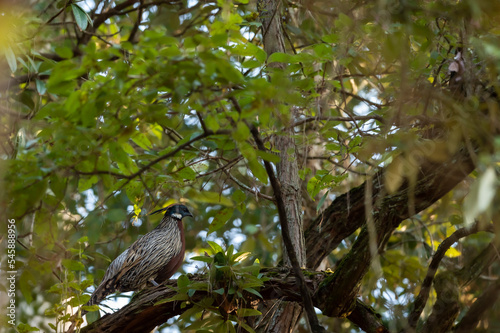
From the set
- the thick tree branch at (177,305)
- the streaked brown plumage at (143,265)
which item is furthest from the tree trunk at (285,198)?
the streaked brown plumage at (143,265)

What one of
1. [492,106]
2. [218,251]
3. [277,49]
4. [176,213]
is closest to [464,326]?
[492,106]

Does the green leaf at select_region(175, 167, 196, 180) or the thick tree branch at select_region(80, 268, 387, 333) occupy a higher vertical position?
the green leaf at select_region(175, 167, 196, 180)

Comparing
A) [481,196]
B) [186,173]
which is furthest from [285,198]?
[481,196]

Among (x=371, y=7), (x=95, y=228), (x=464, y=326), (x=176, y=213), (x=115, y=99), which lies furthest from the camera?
(x=176, y=213)

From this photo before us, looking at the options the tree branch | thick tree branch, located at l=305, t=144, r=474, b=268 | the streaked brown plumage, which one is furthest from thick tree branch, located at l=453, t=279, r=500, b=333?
the streaked brown plumage

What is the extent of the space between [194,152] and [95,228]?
778 mm

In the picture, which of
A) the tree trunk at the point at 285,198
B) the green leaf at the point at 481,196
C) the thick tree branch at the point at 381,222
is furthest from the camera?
the tree trunk at the point at 285,198

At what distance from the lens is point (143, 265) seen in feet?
15.3

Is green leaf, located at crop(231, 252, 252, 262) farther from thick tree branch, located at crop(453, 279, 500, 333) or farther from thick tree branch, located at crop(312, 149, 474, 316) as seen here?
thick tree branch, located at crop(453, 279, 500, 333)

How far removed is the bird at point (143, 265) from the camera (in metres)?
4.62

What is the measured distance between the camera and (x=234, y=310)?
132 inches

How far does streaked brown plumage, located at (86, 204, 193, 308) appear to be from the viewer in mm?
4621

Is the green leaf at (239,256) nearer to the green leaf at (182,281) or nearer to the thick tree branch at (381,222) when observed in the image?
the green leaf at (182,281)

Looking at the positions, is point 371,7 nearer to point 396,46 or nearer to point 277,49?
point 396,46
